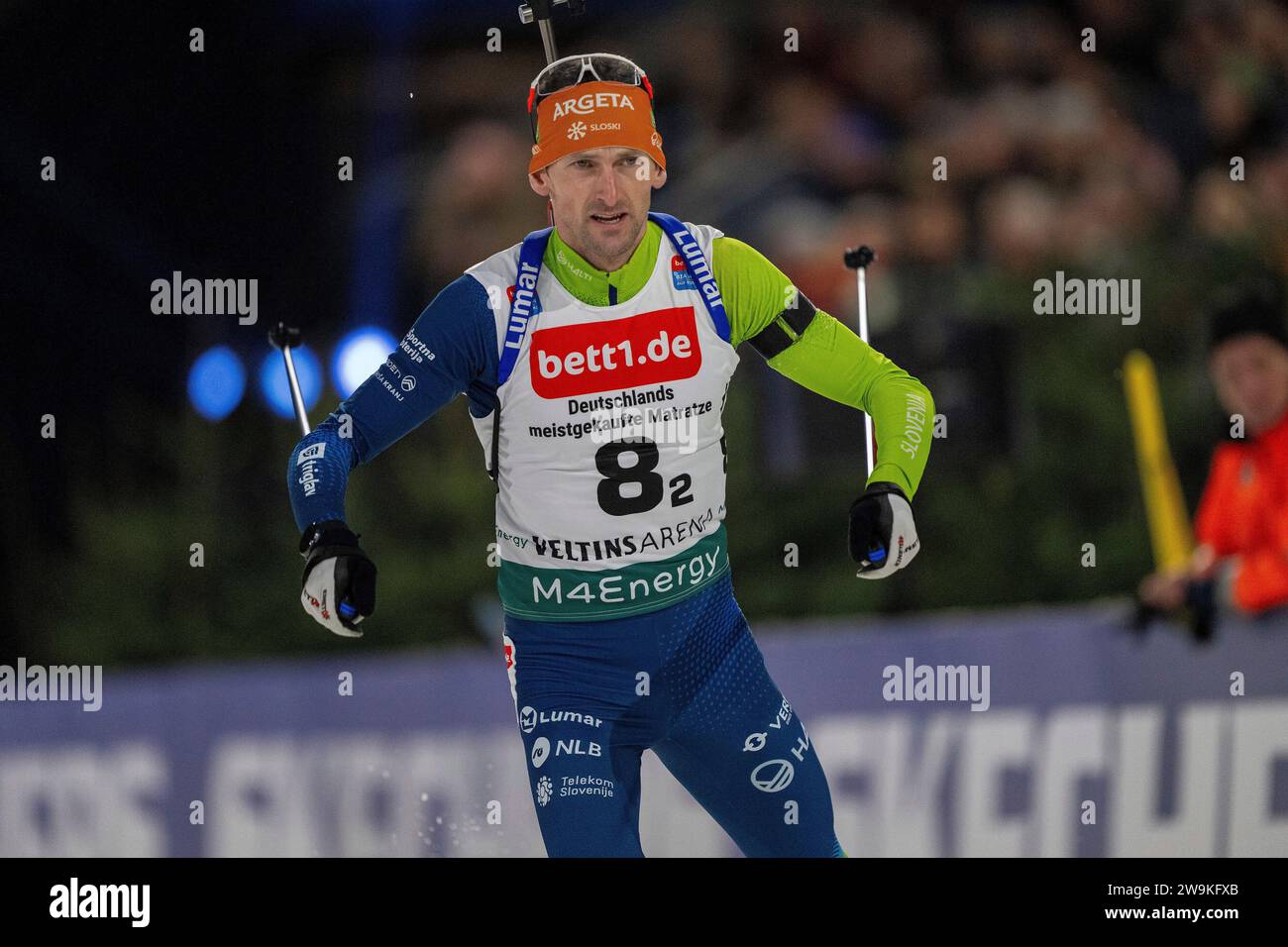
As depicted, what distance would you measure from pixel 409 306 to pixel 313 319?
37cm

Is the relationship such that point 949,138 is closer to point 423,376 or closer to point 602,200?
point 602,200

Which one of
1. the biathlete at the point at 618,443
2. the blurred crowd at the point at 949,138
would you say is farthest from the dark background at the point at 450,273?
the biathlete at the point at 618,443

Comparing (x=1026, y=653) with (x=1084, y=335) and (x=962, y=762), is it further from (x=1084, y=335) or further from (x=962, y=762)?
(x=1084, y=335)

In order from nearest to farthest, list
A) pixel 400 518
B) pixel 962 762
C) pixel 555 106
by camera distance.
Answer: pixel 555 106, pixel 962 762, pixel 400 518

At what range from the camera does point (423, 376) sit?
4.09 meters

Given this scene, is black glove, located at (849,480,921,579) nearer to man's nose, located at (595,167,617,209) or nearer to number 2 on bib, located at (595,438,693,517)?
number 2 on bib, located at (595,438,693,517)

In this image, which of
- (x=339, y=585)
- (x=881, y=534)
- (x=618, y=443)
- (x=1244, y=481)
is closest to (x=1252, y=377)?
(x=1244, y=481)

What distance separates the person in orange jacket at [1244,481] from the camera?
6.67 meters

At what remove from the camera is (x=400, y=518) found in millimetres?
6938

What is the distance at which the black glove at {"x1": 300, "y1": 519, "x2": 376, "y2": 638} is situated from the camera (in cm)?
363

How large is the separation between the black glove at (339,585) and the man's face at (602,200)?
0.95 meters
